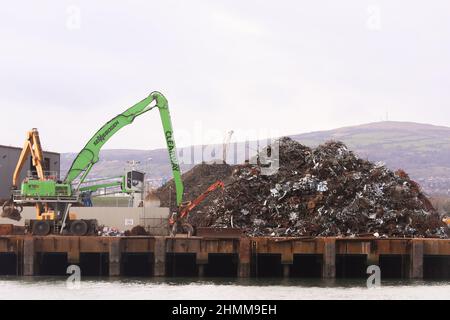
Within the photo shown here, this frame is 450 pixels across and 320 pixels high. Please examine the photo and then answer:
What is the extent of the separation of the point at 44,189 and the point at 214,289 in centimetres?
1529

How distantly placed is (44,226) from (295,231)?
1460 centimetres

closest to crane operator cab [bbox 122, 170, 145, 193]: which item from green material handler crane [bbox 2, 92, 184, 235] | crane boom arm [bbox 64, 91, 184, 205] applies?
green material handler crane [bbox 2, 92, 184, 235]

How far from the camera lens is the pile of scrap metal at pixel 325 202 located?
60906 millimetres

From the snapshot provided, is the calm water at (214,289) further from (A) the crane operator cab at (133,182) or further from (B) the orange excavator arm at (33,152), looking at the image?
(A) the crane operator cab at (133,182)

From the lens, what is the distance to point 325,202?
62.3m

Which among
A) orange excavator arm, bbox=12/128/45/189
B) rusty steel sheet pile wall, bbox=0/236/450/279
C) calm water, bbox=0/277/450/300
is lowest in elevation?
calm water, bbox=0/277/450/300

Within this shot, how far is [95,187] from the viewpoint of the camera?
6425cm

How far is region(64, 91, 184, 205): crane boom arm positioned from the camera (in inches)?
2491

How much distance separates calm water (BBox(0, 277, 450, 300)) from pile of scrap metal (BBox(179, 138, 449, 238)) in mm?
4550

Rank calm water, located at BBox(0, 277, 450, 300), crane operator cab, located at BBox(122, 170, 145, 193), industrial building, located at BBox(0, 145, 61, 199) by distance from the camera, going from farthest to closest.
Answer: industrial building, located at BBox(0, 145, 61, 199), crane operator cab, located at BBox(122, 170, 145, 193), calm water, located at BBox(0, 277, 450, 300)

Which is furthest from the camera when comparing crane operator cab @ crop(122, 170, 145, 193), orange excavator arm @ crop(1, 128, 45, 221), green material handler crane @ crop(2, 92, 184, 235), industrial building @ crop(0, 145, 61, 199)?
industrial building @ crop(0, 145, 61, 199)

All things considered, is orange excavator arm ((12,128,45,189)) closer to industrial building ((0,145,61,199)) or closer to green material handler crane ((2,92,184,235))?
green material handler crane ((2,92,184,235))

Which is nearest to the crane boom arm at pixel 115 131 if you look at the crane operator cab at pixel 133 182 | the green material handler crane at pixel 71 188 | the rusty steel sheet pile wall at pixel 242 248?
the green material handler crane at pixel 71 188
